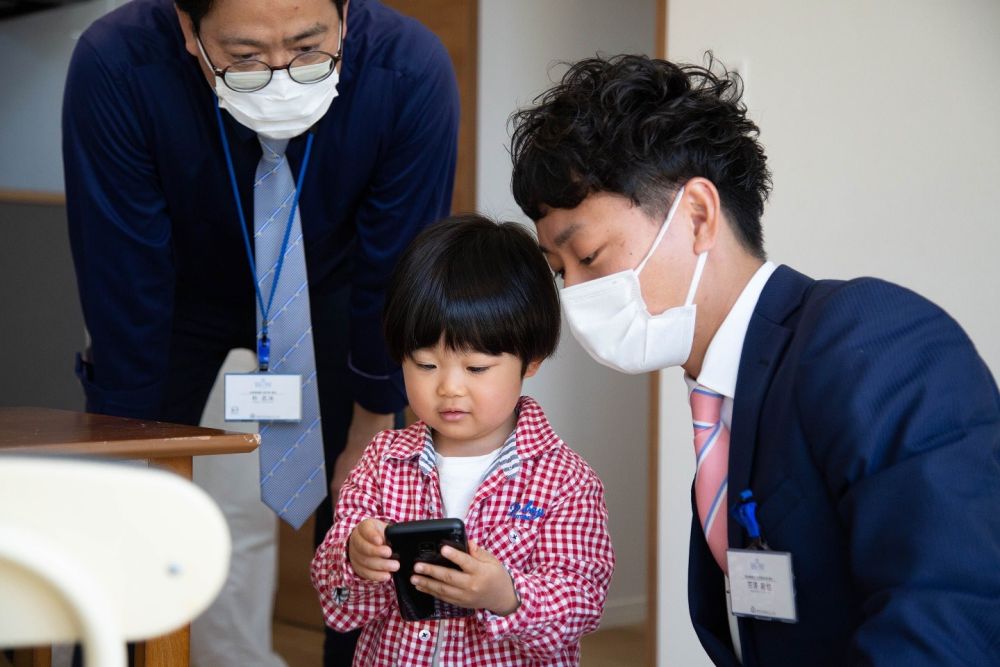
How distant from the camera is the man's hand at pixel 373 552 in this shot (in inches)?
50.8

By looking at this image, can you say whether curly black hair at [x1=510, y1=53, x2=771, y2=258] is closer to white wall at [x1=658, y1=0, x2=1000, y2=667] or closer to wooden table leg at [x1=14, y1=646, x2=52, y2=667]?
white wall at [x1=658, y1=0, x2=1000, y2=667]

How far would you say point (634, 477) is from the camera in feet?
12.0

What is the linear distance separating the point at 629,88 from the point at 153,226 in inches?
38.8

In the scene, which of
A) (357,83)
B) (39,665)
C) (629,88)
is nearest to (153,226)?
(357,83)

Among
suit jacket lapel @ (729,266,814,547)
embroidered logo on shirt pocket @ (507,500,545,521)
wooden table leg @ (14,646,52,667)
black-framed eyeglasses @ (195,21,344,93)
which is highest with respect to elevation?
black-framed eyeglasses @ (195,21,344,93)

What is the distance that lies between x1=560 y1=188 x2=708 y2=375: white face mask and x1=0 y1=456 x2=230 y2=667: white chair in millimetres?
790

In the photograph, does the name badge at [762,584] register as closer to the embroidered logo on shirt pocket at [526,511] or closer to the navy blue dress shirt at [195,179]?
the embroidered logo on shirt pocket at [526,511]

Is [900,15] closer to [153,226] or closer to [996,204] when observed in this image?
[996,204]

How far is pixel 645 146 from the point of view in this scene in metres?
1.27

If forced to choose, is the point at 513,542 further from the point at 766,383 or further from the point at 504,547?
the point at 766,383

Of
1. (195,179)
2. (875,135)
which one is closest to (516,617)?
(195,179)

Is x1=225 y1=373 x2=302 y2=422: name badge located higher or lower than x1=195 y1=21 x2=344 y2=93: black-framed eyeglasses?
lower

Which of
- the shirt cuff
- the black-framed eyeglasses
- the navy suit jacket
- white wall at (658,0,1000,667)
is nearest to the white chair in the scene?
the navy suit jacket

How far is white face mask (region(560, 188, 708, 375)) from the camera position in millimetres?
1274
